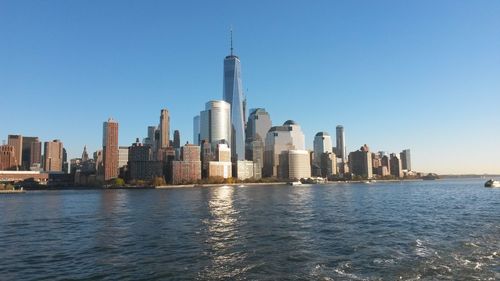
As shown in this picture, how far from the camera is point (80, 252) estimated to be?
166 ft

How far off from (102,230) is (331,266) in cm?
4442

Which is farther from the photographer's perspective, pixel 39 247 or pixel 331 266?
pixel 39 247

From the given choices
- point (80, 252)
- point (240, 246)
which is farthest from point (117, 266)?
point (240, 246)

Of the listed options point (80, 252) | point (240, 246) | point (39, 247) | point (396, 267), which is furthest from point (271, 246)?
point (39, 247)

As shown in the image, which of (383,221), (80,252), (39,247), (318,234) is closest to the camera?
(80,252)

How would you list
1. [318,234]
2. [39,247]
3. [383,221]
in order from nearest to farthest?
1. [39,247]
2. [318,234]
3. [383,221]

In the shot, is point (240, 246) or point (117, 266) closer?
point (117, 266)

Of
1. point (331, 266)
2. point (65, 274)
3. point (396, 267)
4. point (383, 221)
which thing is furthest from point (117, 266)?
point (383, 221)

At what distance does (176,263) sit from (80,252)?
48.7 feet

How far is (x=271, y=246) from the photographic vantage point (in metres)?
51.9

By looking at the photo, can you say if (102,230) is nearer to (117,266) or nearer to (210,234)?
(210,234)

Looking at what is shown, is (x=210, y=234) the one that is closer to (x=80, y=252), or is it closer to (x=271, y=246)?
(x=271, y=246)

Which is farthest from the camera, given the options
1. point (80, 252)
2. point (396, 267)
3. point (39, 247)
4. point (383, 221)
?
point (383, 221)

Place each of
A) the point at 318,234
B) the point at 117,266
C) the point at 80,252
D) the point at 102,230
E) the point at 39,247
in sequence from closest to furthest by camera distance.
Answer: the point at 117,266, the point at 80,252, the point at 39,247, the point at 318,234, the point at 102,230
